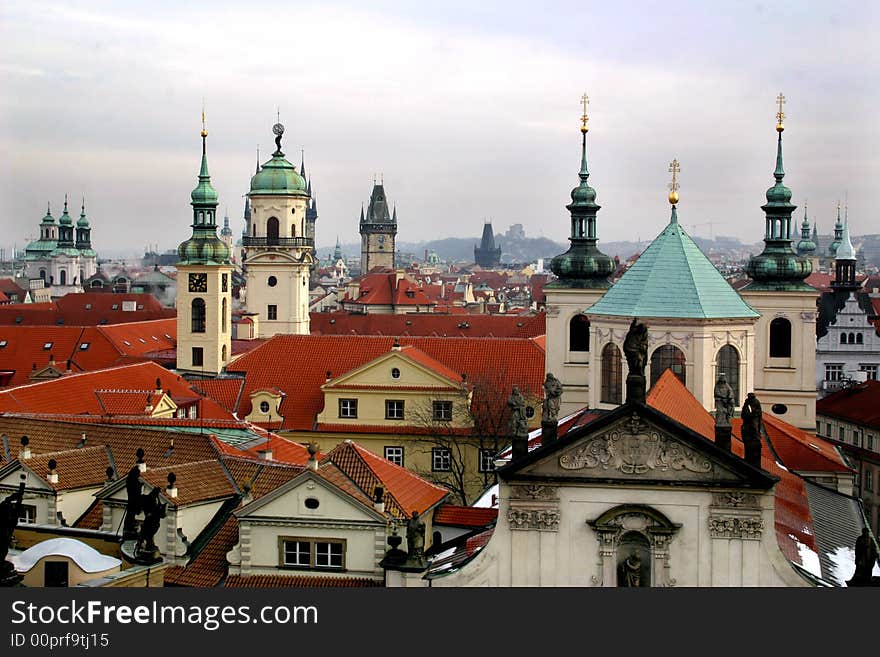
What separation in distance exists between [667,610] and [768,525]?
6050mm

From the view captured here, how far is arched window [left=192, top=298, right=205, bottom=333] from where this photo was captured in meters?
62.1

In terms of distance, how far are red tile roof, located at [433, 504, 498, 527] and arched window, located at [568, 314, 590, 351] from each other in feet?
56.2

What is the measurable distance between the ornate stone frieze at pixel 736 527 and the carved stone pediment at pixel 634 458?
0.67 meters

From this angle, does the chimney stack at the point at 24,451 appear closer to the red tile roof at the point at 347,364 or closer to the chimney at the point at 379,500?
the chimney at the point at 379,500

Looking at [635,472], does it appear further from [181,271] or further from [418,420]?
[181,271]

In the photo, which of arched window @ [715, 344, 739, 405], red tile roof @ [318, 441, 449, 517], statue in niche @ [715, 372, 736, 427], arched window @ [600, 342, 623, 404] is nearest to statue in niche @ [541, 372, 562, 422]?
statue in niche @ [715, 372, 736, 427]

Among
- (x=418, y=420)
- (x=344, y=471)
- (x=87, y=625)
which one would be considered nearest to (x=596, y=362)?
(x=418, y=420)

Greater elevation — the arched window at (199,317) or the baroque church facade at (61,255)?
the baroque church facade at (61,255)

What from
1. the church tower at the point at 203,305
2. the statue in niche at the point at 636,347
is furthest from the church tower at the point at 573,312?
the statue in niche at the point at 636,347

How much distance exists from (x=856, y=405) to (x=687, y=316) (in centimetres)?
2406

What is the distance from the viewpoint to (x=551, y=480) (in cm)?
2297

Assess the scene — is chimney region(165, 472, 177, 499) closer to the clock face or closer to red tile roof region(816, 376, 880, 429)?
the clock face

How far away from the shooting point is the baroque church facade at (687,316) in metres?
38.7

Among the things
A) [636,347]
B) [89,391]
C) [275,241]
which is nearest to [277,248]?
[275,241]
